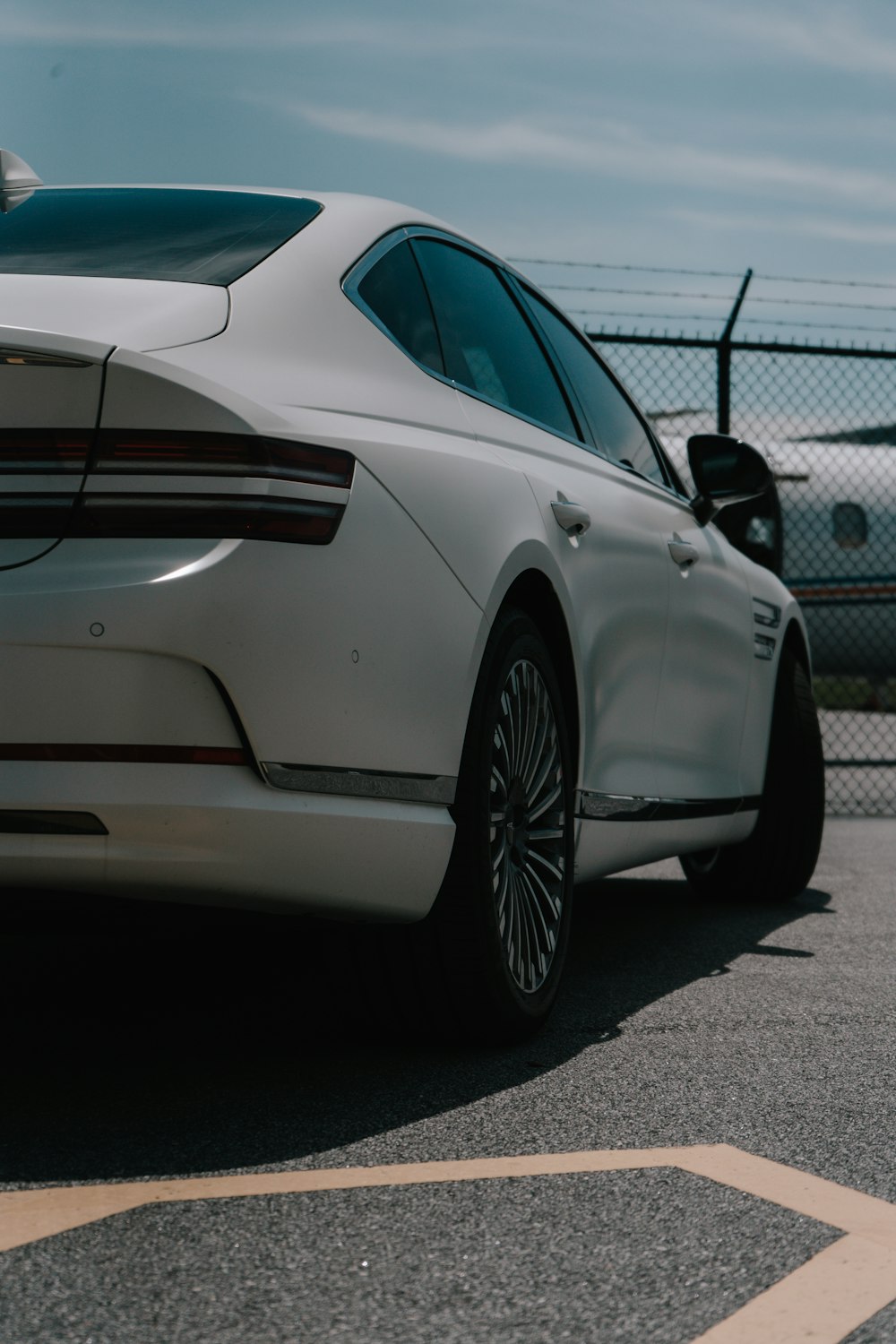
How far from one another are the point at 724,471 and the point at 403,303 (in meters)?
1.85

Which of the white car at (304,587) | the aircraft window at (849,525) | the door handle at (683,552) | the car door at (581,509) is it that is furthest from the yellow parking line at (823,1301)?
the aircraft window at (849,525)

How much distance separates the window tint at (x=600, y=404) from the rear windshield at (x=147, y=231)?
1.11m

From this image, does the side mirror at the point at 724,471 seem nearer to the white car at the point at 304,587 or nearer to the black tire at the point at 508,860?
the white car at the point at 304,587

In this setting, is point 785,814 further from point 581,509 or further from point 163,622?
point 163,622

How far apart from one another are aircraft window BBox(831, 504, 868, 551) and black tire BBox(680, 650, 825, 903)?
39.6 feet

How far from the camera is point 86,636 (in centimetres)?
A: 235

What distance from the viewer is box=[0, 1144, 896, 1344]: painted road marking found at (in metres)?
1.88

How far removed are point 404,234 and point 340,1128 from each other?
178 centimetres

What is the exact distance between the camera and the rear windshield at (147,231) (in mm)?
2809

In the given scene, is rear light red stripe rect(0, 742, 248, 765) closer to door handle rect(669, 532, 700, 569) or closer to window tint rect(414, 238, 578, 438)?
window tint rect(414, 238, 578, 438)

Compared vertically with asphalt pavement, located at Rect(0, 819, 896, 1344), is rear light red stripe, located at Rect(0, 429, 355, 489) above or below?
above

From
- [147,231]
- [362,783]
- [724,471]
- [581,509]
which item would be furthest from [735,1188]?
[724,471]

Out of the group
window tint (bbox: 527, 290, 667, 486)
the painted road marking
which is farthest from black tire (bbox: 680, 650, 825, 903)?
the painted road marking

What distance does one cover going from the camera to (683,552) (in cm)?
429
